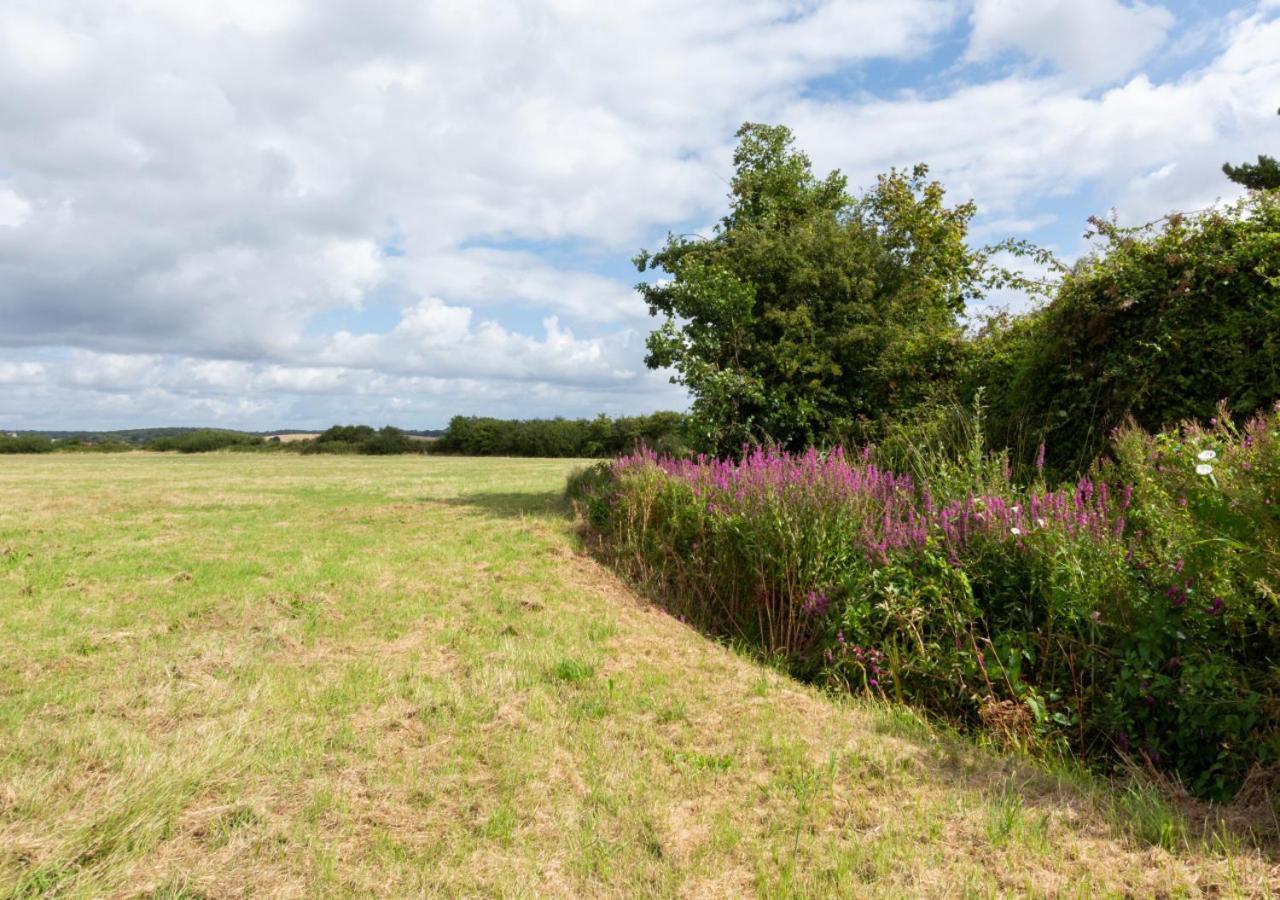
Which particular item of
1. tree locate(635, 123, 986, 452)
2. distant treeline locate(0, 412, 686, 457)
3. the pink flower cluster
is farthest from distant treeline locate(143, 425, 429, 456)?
the pink flower cluster

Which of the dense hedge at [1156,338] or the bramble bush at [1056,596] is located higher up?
the dense hedge at [1156,338]

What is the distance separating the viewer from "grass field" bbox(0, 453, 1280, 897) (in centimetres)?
288

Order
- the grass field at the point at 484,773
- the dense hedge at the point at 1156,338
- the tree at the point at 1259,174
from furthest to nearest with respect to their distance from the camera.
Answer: the tree at the point at 1259,174 < the dense hedge at the point at 1156,338 < the grass field at the point at 484,773

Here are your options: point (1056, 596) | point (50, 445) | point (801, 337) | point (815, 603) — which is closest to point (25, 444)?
point (50, 445)

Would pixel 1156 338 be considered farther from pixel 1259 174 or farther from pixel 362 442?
pixel 362 442

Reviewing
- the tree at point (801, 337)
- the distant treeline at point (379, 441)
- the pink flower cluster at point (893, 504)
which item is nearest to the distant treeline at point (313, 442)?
the distant treeline at point (379, 441)

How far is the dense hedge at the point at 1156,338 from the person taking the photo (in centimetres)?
637

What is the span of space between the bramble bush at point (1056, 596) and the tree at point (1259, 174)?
21.1m

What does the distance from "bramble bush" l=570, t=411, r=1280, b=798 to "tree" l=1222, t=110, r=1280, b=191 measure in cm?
2115

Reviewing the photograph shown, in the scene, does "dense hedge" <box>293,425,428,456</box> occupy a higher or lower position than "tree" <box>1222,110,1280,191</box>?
→ lower

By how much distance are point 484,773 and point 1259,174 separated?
28300mm

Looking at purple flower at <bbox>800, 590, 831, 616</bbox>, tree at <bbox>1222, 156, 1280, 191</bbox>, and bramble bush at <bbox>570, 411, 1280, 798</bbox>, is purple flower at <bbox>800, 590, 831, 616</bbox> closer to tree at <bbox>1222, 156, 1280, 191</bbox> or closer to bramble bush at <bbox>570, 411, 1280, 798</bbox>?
bramble bush at <bbox>570, 411, 1280, 798</bbox>

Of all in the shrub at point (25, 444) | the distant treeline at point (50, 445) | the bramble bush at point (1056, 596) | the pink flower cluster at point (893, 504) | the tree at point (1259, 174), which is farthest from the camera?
the distant treeline at point (50, 445)

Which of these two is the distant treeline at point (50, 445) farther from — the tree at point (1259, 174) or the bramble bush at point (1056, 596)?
the tree at point (1259, 174)
